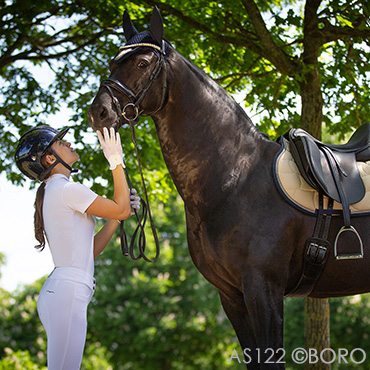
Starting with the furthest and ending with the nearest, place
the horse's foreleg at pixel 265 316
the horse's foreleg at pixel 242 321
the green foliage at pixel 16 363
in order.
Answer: the green foliage at pixel 16 363, the horse's foreleg at pixel 242 321, the horse's foreleg at pixel 265 316

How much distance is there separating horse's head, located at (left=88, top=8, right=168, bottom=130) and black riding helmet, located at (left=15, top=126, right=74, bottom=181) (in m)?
0.37

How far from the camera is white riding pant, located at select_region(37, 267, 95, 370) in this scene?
274 cm

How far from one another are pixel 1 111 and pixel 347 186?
22.8ft

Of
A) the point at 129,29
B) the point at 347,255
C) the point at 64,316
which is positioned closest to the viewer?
the point at 64,316

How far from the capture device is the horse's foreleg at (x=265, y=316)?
9.39 ft

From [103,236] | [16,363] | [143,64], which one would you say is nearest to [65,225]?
[103,236]

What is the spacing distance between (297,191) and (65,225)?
1374 millimetres

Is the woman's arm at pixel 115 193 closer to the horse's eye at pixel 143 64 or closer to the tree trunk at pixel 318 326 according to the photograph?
the horse's eye at pixel 143 64

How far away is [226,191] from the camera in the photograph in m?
3.08

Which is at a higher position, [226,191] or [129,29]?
[129,29]

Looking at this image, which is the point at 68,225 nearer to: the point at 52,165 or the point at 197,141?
the point at 52,165

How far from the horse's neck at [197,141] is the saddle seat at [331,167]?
0.30 m

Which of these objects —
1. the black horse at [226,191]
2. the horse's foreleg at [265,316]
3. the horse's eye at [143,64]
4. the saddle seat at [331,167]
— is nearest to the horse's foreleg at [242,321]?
the black horse at [226,191]

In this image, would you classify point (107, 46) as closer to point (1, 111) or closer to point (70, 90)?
point (70, 90)
